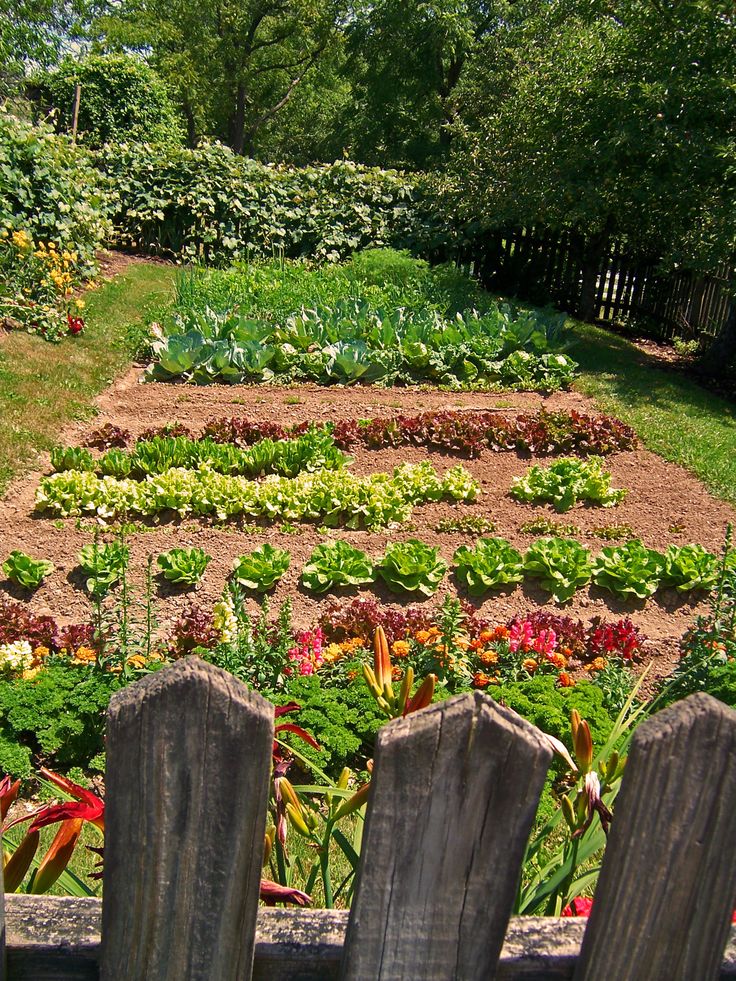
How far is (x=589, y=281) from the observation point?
50.3ft

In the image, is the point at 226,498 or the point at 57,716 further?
the point at 226,498

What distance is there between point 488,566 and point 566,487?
1719 mm

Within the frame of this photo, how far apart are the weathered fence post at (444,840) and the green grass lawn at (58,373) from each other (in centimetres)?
589

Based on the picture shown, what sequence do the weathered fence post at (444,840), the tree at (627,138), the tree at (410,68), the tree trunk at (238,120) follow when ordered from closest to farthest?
the weathered fence post at (444,840) → the tree at (627,138) → the tree at (410,68) → the tree trunk at (238,120)

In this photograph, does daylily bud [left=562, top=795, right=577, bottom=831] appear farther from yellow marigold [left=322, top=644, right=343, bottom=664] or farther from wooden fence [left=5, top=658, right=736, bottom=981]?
yellow marigold [left=322, top=644, right=343, bottom=664]

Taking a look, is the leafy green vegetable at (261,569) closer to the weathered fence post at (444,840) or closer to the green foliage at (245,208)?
the weathered fence post at (444,840)

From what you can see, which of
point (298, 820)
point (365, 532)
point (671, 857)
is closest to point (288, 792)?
point (298, 820)

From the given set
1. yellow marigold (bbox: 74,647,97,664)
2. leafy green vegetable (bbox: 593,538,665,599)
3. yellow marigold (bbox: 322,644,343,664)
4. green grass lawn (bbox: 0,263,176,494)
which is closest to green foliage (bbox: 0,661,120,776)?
yellow marigold (bbox: 74,647,97,664)

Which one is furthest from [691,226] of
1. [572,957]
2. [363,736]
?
[572,957]

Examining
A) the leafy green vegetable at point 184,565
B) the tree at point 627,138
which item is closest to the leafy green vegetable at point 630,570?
the leafy green vegetable at point 184,565

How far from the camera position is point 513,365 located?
33.5 ft

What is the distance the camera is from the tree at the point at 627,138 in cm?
1071

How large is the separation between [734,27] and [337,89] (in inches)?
1601

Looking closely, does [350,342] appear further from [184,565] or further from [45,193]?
[184,565]
